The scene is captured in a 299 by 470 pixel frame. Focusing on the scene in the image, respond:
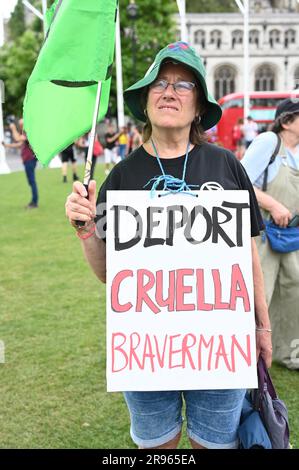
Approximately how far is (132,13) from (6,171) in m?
7.66

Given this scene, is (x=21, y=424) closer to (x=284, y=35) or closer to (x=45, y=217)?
(x=45, y=217)

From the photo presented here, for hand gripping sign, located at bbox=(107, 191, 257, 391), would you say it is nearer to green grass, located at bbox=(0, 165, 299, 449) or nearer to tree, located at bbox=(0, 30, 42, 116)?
green grass, located at bbox=(0, 165, 299, 449)

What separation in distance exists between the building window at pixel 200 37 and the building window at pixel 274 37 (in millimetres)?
9068

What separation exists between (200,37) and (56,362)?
252ft

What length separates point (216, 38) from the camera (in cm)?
7638

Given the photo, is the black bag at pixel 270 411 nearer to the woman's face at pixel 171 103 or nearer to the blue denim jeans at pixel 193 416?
the blue denim jeans at pixel 193 416

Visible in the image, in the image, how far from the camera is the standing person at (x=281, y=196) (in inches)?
134

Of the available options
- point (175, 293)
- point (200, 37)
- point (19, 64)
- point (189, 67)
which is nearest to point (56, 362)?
point (175, 293)

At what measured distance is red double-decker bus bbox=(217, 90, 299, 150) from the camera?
33031 millimetres

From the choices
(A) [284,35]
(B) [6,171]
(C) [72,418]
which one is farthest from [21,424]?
(A) [284,35]

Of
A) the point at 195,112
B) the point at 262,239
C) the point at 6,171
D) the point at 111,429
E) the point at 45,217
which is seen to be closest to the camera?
the point at 195,112

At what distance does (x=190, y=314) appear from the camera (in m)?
2.04

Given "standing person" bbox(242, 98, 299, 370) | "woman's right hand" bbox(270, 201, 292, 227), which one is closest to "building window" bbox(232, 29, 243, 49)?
"standing person" bbox(242, 98, 299, 370)

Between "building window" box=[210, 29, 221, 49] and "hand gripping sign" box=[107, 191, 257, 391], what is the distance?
258 ft
